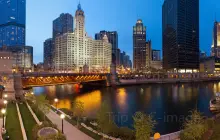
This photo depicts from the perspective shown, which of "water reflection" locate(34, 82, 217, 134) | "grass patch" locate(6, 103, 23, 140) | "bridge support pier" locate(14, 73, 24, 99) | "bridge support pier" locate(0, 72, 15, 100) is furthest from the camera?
"bridge support pier" locate(14, 73, 24, 99)

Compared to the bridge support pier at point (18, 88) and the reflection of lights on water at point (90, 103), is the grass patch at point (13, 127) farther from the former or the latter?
the bridge support pier at point (18, 88)

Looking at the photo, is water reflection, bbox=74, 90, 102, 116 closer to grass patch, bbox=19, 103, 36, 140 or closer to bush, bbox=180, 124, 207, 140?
grass patch, bbox=19, 103, 36, 140

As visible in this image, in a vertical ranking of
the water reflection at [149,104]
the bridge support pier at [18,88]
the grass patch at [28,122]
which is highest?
the bridge support pier at [18,88]

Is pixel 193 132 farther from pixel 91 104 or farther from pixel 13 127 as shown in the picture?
pixel 91 104

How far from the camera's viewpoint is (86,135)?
22.2 meters

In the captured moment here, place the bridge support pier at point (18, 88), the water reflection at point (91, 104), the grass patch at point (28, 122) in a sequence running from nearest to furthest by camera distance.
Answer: the grass patch at point (28, 122) < the water reflection at point (91, 104) < the bridge support pier at point (18, 88)

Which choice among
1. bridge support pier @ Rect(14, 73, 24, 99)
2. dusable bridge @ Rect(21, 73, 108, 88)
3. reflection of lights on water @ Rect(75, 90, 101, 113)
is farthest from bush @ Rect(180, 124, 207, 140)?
dusable bridge @ Rect(21, 73, 108, 88)

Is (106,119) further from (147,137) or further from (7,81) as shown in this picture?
(7,81)

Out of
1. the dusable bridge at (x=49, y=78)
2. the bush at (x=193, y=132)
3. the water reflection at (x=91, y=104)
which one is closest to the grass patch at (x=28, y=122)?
the water reflection at (x=91, y=104)

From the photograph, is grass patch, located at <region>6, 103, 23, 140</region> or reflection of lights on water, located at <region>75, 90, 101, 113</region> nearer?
grass patch, located at <region>6, 103, 23, 140</region>

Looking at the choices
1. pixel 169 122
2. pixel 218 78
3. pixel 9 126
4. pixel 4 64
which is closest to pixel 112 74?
pixel 4 64

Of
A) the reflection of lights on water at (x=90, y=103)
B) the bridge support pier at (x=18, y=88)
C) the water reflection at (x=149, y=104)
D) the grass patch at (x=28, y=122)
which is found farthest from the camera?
the bridge support pier at (x=18, y=88)

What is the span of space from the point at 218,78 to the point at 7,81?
18139cm

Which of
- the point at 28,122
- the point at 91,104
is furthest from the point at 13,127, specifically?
the point at 91,104
